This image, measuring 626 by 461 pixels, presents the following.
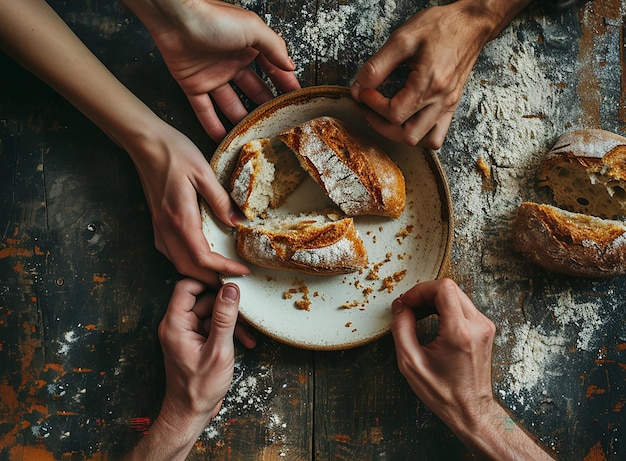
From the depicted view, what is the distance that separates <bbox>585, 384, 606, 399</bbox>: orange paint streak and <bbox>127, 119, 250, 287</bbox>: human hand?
45.2 inches

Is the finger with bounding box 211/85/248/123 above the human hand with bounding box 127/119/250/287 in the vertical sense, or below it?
above

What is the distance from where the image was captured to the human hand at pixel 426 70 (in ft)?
4.94

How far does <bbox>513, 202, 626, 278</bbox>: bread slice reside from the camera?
1621mm

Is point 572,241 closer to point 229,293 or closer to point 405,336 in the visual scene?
point 405,336

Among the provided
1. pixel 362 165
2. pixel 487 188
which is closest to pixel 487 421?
pixel 487 188

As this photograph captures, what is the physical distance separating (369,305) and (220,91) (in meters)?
0.79

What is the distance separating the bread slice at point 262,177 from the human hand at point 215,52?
6.2 inches

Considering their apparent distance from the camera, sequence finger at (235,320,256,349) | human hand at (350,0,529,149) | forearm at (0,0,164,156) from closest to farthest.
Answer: human hand at (350,0,529,149) → forearm at (0,0,164,156) → finger at (235,320,256,349)

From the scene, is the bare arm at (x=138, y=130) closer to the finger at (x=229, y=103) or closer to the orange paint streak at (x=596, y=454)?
the finger at (x=229, y=103)

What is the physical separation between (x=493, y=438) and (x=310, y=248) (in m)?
0.79

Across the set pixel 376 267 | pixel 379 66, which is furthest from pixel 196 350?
pixel 379 66

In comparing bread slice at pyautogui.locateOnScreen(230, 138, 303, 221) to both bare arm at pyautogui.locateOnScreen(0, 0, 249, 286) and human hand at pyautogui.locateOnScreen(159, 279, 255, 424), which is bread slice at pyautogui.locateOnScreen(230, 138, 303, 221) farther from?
human hand at pyautogui.locateOnScreen(159, 279, 255, 424)

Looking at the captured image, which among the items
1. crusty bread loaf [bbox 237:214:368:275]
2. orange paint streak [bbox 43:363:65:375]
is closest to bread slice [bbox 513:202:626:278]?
crusty bread loaf [bbox 237:214:368:275]

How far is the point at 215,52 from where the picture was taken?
159 centimetres
